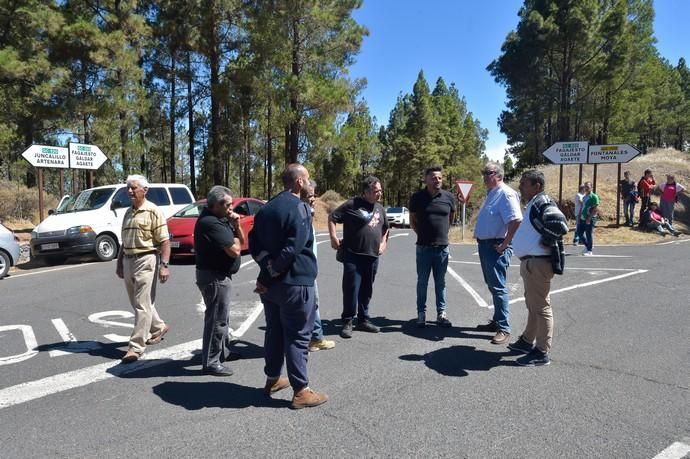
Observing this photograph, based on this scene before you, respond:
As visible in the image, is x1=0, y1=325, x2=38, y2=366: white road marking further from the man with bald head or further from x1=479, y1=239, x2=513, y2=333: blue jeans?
x1=479, y1=239, x2=513, y2=333: blue jeans

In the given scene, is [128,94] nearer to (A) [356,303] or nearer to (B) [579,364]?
(A) [356,303]

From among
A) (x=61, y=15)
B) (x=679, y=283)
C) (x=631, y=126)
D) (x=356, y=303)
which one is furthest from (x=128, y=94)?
(x=631, y=126)

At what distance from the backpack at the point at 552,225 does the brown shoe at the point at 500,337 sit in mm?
1142

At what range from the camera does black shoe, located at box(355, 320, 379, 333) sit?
18.6ft

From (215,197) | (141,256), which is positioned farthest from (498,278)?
(141,256)

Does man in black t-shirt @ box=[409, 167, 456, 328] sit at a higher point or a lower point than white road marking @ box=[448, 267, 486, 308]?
higher

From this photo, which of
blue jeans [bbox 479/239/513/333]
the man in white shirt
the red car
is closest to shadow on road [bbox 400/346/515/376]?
the man in white shirt

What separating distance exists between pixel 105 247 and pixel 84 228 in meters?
0.77

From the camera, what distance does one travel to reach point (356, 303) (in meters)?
5.63

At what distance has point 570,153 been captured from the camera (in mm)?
17234

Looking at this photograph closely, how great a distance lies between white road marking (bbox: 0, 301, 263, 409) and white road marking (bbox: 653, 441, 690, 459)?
4023 mm

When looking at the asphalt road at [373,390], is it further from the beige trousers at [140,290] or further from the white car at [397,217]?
the white car at [397,217]

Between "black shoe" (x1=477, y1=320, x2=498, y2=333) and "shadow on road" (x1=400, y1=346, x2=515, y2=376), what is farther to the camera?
"black shoe" (x1=477, y1=320, x2=498, y2=333)

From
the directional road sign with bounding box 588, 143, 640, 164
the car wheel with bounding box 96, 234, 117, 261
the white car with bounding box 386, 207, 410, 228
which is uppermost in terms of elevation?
the directional road sign with bounding box 588, 143, 640, 164
